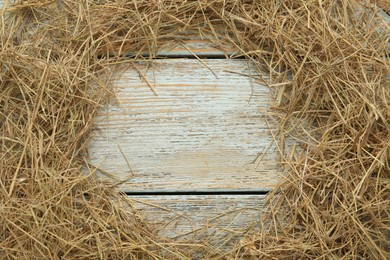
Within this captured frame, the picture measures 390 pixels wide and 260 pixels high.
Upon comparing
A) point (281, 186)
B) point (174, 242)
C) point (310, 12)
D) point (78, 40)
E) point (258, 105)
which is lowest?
point (174, 242)

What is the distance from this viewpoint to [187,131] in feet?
4.50

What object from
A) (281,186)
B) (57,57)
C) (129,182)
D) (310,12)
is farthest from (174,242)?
(310,12)

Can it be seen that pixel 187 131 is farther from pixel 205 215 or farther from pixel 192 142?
pixel 205 215

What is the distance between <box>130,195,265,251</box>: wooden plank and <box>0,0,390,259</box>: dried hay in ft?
0.09

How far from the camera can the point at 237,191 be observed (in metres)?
1.34

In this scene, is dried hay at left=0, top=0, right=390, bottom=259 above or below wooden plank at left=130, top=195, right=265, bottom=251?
above

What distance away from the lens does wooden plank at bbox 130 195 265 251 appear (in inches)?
51.1

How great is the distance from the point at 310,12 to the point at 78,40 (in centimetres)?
59

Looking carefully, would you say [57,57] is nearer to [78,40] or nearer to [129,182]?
[78,40]

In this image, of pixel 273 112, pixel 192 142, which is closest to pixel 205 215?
pixel 192 142

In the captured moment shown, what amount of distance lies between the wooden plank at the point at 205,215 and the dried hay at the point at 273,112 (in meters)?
0.03

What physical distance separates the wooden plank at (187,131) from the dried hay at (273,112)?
0.14ft

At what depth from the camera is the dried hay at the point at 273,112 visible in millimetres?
1253

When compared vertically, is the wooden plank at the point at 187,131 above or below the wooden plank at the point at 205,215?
above
